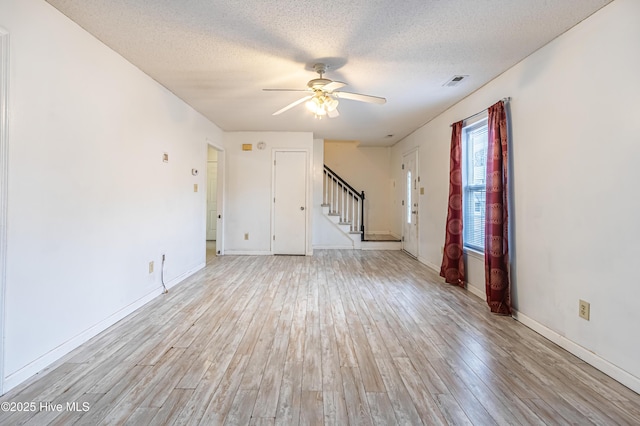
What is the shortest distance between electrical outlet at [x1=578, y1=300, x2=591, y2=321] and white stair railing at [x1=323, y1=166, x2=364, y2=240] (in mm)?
5037

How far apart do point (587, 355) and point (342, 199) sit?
214 inches

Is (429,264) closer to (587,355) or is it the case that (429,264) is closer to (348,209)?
(348,209)

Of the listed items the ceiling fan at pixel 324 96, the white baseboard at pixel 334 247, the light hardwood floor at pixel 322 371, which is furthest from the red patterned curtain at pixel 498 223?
the white baseboard at pixel 334 247

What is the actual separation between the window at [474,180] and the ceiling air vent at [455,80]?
56cm

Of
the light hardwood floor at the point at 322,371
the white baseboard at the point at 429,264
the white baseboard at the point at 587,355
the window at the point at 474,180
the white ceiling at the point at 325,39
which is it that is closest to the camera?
the light hardwood floor at the point at 322,371

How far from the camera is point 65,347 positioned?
2.18m

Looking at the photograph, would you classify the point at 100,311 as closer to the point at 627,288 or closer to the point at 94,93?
the point at 94,93

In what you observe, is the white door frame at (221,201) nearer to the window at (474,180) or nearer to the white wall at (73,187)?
the white wall at (73,187)

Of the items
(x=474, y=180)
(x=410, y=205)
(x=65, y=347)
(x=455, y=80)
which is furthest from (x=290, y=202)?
(x=65, y=347)

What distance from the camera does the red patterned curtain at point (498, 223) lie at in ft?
9.77

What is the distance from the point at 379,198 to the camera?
8.06 meters

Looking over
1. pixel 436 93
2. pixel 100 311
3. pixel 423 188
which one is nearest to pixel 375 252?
pixel 423 188

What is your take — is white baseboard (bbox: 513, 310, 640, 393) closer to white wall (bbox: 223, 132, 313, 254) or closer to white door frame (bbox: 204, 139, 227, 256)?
white wall (bbox: 223, 132, 313, 254)

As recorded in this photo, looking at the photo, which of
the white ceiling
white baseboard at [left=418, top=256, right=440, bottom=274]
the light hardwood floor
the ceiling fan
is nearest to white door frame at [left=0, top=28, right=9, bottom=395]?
the light hardwood floor
